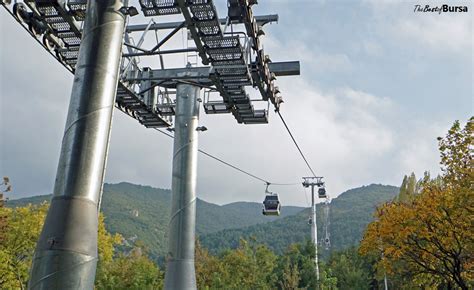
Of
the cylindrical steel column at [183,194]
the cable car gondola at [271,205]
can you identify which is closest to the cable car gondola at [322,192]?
the cable car gondola at [271,205]

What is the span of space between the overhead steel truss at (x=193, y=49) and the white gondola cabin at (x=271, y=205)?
18.8 ft

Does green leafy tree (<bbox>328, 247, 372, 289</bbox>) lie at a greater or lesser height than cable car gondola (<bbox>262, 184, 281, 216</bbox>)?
lesser

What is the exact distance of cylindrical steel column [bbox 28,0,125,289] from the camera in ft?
10.4

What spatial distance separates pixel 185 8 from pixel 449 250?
14331 mm

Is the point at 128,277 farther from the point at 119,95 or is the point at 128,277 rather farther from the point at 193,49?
the point at 193,49

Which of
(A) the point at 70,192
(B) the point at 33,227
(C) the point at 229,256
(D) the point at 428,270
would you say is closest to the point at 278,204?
(D) the point at 428,270

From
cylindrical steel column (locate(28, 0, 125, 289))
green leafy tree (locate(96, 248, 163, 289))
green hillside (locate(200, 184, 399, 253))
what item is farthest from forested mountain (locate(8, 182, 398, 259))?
cylindrical steel column (locate(28, 0, 125, 289))

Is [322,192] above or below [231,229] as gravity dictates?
below

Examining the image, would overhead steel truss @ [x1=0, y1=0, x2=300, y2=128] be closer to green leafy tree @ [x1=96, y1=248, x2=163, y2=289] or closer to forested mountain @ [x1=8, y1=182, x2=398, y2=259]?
green leafy tree @ [x1=96, y1=248, x2=163, y2=289]

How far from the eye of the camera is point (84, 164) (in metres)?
3.45

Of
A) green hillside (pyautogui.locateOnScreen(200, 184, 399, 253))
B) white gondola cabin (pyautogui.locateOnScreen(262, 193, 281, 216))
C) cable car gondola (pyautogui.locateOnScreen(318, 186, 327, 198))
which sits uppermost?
green hillside (pyautogui.locateOnScreen(200, 184, 399, 253))

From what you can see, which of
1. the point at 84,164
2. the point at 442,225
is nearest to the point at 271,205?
the point at 442,225

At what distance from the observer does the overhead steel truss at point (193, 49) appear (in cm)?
→ 580

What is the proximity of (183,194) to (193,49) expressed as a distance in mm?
3073
